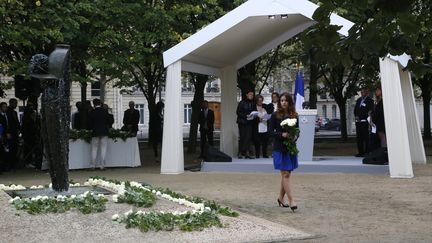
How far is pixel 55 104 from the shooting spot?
901 centimetres

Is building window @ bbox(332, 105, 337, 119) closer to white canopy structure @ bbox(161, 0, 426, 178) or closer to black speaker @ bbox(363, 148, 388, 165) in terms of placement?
white canopy structure @ bbox(161, 0, 426, 178)

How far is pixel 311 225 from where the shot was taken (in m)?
8.52

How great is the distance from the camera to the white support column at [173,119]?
15406 mm

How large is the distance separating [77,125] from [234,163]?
5677mm

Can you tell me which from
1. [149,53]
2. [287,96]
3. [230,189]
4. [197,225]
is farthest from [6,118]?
[197,225]

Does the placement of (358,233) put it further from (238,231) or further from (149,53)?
(149,53)

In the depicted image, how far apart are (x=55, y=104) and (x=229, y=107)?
11.0 m

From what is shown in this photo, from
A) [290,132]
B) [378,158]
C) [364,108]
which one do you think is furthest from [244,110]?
[290,132]

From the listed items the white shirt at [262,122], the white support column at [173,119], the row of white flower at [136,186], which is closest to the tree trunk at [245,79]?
the white shirt at [262,122]

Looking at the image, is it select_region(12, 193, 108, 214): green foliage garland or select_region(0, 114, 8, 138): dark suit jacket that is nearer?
select_region(12, 193, 108, 214): green foliage garland

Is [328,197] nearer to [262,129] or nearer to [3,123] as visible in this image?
[262,129]

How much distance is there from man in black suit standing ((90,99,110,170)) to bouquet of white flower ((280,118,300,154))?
8.66m

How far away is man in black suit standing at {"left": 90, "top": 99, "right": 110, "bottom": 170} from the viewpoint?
17125 millimetres

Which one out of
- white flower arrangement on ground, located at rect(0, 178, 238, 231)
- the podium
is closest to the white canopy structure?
the podium
